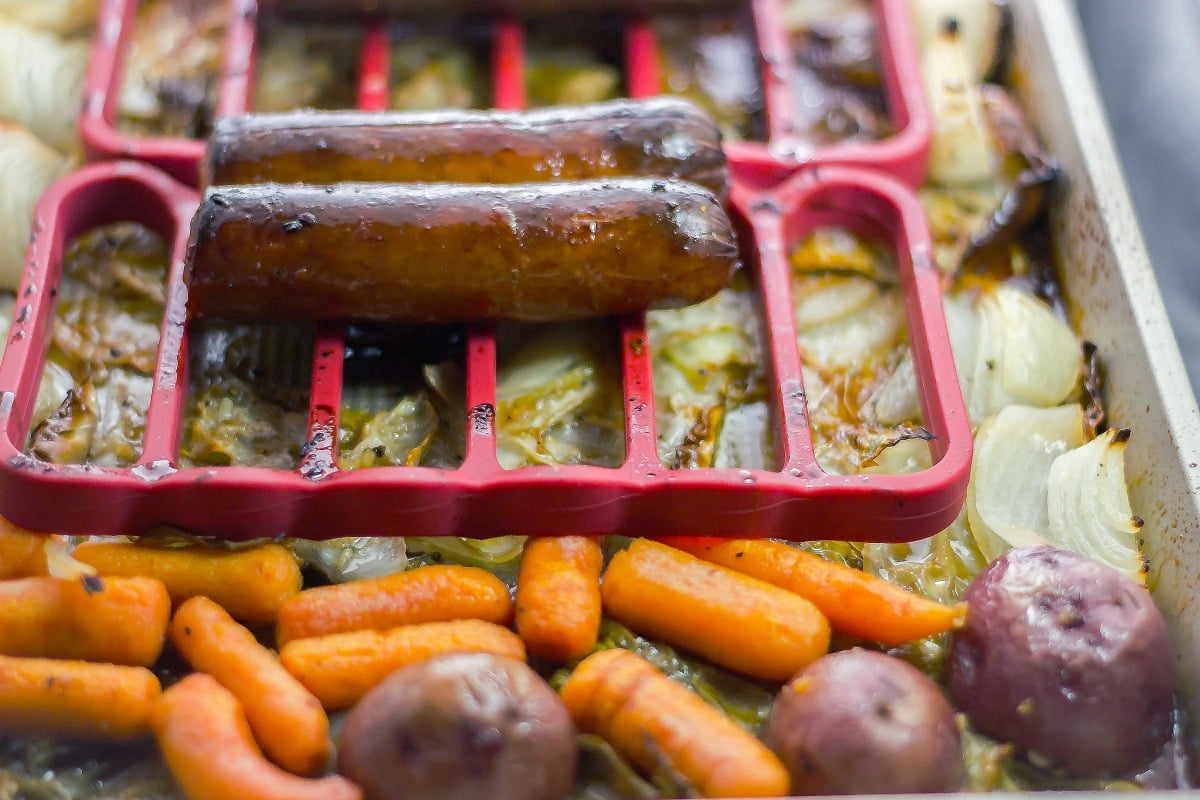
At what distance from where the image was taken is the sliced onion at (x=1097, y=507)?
190cm

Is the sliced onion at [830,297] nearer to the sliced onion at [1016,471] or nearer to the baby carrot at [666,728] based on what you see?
the sliced onion at [1016,471]

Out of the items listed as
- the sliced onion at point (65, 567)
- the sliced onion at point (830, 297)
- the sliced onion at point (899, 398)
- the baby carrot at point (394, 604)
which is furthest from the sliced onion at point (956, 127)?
the sliced onion at point (65, 567)

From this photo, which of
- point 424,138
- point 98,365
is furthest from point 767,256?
point 98,365

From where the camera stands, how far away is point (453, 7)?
2.63 metres

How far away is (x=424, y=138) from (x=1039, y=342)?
119 cm

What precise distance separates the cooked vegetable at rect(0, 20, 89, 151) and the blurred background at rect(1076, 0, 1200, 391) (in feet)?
7.23

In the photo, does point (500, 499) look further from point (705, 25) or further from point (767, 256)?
point (705, 25)

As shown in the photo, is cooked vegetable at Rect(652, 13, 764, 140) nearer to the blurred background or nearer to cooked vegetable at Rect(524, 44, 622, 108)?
cooked vegetable at Rect(524, 44, 622, 108)

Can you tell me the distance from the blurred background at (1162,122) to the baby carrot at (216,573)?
160 cm

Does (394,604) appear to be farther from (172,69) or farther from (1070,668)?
(172,69)

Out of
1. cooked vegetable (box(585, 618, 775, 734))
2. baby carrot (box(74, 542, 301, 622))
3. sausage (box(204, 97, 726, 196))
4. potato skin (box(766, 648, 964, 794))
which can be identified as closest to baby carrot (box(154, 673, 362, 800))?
baby carrot (box(74, 542, 301, 622))

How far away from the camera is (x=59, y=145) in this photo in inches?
97.8

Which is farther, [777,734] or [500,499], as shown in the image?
[500,499]

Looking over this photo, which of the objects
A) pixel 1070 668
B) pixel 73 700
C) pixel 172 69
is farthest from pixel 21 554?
pixel 1070 668
